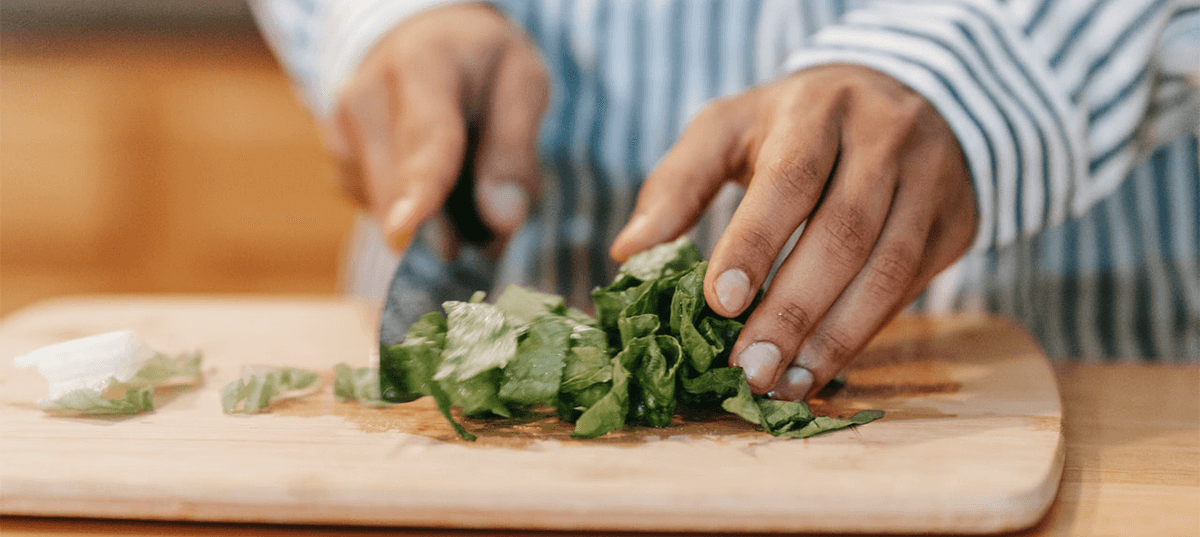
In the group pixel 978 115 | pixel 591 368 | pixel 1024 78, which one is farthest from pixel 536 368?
pixel 1024 78

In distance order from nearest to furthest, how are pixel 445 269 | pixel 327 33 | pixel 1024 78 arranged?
pixel 1024 78
pixel 445 269
pixel 327 33

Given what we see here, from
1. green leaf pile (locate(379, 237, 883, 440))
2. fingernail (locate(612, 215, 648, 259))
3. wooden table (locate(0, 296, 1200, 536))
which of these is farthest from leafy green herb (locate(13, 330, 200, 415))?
fingernail (locate(612, 215, 648, 259))

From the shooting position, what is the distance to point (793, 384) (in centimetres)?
87

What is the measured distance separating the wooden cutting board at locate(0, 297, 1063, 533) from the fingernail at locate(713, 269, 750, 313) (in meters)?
0.12

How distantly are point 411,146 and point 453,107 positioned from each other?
0.08 meters

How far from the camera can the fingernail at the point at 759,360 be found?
0.83m

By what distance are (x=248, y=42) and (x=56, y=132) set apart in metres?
0.75

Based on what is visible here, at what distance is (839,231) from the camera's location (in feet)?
2.88

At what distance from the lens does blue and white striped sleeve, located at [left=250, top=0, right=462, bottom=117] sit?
1384 mm

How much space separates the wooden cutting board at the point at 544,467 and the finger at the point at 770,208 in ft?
0.45

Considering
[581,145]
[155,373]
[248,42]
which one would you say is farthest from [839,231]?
[248,42]

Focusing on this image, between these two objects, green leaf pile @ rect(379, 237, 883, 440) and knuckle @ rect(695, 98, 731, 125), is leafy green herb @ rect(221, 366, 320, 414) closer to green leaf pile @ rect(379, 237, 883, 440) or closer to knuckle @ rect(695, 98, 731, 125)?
green leaf pile @ rect(379, 237, 883, 440)

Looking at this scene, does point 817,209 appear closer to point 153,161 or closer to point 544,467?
point 544,467

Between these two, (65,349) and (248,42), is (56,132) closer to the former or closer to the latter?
(248,42)
